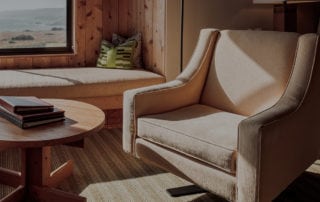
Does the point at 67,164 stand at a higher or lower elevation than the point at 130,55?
lower

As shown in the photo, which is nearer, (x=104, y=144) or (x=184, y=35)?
(x=104, y=144)

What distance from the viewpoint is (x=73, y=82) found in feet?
11.2

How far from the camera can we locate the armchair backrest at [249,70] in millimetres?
2451

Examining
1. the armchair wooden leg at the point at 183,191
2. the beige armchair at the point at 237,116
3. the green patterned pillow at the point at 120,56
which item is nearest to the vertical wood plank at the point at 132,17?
the green patterned pillow at the point at 120,56

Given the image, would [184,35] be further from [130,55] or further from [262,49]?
[262,49]

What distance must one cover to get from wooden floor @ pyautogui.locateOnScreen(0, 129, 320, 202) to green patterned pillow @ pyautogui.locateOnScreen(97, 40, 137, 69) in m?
0.91

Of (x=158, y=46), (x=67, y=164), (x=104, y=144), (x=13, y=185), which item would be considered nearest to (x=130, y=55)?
(x=158, y=46)

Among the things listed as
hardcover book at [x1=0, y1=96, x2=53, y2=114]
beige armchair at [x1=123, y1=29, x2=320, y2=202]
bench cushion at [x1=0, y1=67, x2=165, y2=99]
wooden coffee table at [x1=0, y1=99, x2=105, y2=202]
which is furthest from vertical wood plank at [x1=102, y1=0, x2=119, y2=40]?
hardcover book at [x1=0, y1=96, x2=53, y2=114]

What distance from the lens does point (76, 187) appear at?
2.58 m

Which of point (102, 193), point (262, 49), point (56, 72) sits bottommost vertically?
point (102, 193)

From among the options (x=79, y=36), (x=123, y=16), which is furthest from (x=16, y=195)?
(x=123, y=16)

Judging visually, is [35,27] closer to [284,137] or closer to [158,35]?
[158,35]

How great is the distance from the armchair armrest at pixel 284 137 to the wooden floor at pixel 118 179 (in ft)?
1.23

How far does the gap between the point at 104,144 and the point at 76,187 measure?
0.80 metres
